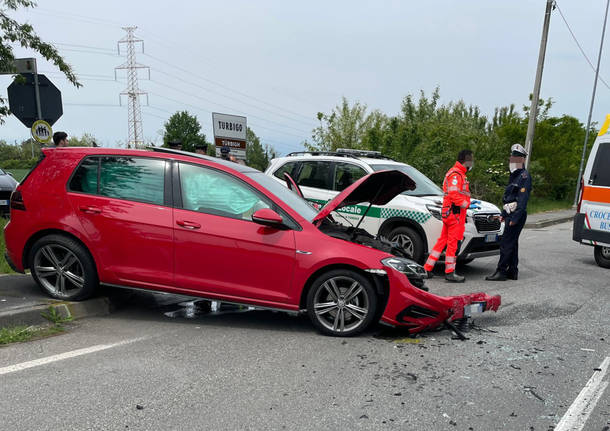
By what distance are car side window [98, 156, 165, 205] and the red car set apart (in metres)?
0.01

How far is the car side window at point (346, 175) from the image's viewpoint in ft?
29.0

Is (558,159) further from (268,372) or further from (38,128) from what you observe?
(268,372)

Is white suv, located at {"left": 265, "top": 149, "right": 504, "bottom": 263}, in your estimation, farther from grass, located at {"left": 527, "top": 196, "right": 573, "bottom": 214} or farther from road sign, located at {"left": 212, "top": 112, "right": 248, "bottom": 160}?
grass, located at {"left": 527, "top": 196, "right": 573, "bottom": 214}

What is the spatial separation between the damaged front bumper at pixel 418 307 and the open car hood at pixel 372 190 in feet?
2.79

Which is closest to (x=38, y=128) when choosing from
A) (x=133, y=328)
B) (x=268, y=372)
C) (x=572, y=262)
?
(x=133, y=328)

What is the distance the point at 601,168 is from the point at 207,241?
6.99 m

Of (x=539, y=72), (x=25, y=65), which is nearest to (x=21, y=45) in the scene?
(x=25, y=65)

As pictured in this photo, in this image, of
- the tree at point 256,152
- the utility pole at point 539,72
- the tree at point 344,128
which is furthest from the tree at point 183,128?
the utility pole at point 539,72

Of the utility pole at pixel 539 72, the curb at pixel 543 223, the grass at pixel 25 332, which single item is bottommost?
the curb at pixel 543 223

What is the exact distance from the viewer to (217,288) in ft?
16.3

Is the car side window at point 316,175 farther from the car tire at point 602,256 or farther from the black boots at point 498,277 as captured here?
the car tire at point 602,256

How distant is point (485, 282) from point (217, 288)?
14.3ft

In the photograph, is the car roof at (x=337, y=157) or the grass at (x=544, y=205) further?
the grass at (x=544, y=205)

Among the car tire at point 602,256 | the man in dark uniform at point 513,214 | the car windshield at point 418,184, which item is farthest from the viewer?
the car tire at point 602,256
